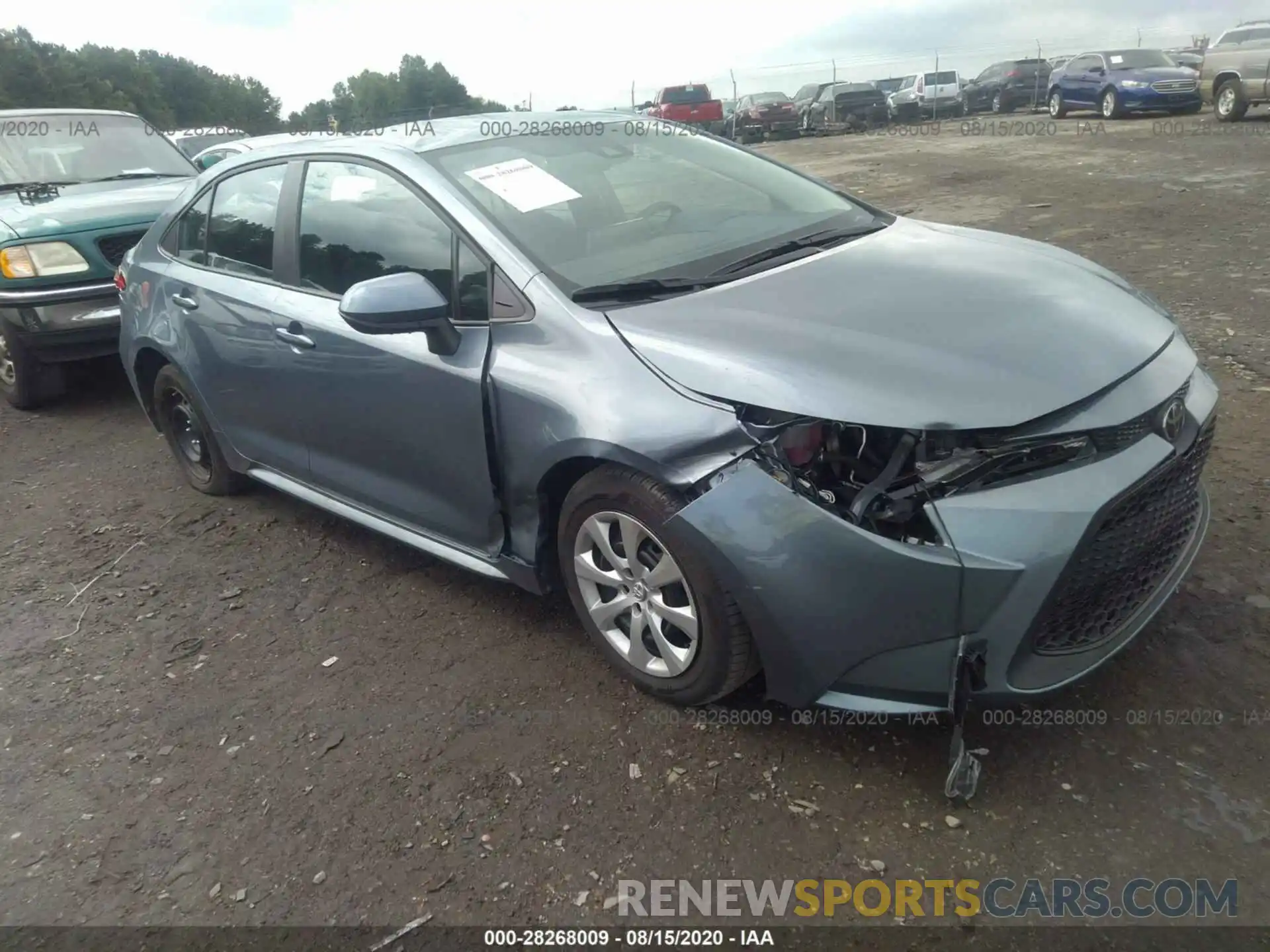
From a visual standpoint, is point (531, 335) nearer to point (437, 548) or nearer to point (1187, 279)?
point (437, 548)

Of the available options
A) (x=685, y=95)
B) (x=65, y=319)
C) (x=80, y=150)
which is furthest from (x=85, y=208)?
(x=685, y=95)

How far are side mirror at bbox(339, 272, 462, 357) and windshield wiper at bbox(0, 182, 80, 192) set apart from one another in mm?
5129

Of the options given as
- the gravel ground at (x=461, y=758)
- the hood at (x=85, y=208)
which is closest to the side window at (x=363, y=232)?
the gravel ground at (x=461, y=758)

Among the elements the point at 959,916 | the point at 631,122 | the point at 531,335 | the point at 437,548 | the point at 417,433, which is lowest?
the point at 959,916

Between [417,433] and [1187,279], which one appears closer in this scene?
[417,433]

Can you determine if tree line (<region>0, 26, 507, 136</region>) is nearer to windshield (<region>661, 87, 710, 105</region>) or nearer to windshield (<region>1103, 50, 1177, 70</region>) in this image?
windshield (<region>661, 87, 710, 105</region>)

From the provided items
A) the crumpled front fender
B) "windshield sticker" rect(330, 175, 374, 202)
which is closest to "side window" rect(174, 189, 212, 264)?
"windshield sticker" rect(330, 175, 374, 202)

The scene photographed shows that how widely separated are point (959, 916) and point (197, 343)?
355cm

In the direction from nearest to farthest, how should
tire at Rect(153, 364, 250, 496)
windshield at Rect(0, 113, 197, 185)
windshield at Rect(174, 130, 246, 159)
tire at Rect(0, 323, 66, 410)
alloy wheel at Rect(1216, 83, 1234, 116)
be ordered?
tire at Rect(153, 364, 250, 496) < tire at Rect(0, 323, 66, 410) < windshield at Rect(0, 113, 197, 185) < windshield at Rect(174, 130, 246, 159) < alloy wheel at Rect(1216, 83, 1234, 116)

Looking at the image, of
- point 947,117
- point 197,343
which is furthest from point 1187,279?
point 947,117

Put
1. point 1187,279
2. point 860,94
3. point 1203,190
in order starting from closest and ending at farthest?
point 1187,279
point 1203,190
point 860,94

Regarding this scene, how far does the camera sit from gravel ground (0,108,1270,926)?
2.27 metres

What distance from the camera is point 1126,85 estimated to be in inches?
722

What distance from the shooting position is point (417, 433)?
10.1ft
